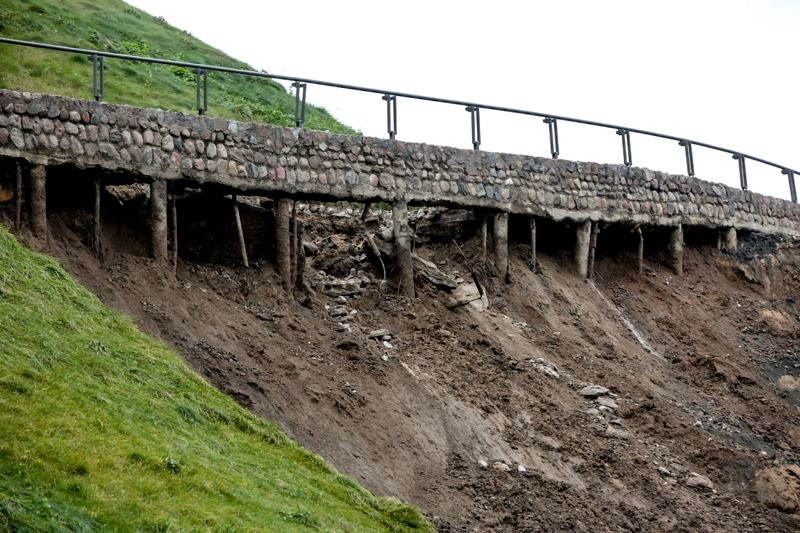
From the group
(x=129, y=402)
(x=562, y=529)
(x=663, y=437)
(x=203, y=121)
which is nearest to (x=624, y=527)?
(x=562, y=529)

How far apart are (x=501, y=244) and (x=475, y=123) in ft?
7.48

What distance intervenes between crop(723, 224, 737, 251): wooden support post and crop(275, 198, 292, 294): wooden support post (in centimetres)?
1131

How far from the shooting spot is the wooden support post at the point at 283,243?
18.9 metres

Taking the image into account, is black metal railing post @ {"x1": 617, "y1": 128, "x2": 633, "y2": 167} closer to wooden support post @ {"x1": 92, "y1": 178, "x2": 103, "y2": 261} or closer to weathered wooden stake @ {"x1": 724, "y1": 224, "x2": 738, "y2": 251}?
weathered wooden stake @ {"x1": 724, "y1": 224, "x2": 738, "y2": 251}

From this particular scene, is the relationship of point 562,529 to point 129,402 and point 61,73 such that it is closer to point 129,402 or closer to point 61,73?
point 129,402

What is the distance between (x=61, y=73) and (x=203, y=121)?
4.97 metres

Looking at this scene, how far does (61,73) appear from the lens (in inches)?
880

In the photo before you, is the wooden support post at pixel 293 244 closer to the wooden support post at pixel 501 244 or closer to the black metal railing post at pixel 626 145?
the wooden support post at pixel 501 244

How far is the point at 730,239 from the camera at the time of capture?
2664cm

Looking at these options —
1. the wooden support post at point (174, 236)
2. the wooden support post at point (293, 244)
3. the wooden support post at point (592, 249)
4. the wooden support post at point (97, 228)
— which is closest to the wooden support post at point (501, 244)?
the wooden support post at point (592, 249)

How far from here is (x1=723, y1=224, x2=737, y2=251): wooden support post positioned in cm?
2656

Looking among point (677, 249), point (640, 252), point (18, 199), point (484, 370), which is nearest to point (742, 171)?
point (677, 249)

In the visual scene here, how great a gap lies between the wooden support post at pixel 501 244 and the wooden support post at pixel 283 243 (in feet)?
13.6

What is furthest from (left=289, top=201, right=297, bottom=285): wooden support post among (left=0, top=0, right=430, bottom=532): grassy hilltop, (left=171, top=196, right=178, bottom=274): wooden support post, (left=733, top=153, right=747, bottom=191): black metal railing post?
(left=733, top=153, right=747, bottom=191): black metal railing post
